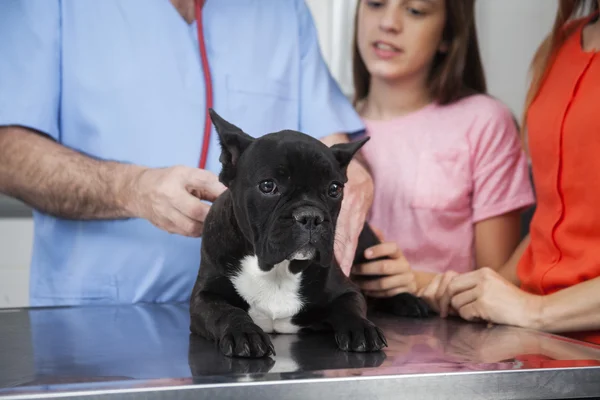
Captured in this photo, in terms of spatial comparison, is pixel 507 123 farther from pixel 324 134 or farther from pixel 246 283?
pixel 246 283

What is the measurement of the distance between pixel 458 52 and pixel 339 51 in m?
0.49

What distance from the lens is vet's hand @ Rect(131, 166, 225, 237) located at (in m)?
0.98

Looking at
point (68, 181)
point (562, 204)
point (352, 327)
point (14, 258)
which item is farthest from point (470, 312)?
point (14, 258)

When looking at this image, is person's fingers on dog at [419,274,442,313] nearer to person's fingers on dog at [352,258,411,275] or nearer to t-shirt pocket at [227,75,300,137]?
person's fingers on dog at [352,258,411,275]

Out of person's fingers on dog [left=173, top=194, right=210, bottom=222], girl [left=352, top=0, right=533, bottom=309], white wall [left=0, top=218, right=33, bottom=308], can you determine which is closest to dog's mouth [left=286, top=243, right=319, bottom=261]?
person's fingers on dog [left=173, top=194, right=210, bottom=222]

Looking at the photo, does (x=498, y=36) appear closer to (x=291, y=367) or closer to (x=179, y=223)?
(x=179, y=223)

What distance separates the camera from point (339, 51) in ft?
6.46

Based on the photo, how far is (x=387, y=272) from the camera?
3.83ft

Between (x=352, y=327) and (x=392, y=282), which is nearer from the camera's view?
(x=352, y=327)

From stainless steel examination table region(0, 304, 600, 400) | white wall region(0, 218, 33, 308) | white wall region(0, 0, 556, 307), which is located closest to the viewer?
stainless steel examination table region(0, 304, 600, 400)

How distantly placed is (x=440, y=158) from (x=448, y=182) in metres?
0.06

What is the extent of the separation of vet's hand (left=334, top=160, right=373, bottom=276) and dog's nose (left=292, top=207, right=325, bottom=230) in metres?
0.28

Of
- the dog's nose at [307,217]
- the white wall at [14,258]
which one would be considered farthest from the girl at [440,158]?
the white wall at [14,258]

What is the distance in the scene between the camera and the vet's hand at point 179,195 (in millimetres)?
981
